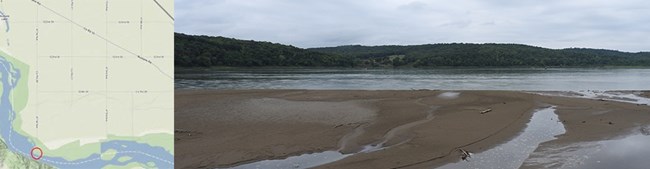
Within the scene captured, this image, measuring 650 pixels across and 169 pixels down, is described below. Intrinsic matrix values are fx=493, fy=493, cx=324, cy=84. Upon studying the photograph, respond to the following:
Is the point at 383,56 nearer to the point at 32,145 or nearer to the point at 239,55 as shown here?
the point at 239,55

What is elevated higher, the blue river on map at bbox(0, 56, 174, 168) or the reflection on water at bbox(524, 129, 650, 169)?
the blue river on map at bbox(0, 56, 174, 168)

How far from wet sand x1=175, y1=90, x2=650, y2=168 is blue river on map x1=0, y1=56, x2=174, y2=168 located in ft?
24.0

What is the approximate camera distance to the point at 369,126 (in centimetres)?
1659

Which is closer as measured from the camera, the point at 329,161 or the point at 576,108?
the point at 329,161

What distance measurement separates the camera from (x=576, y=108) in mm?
22750

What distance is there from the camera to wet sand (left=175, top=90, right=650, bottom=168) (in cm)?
1195

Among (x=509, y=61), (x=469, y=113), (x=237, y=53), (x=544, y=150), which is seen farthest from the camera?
(x=509, y=61)

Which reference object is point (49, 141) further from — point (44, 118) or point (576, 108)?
point (576, 108)

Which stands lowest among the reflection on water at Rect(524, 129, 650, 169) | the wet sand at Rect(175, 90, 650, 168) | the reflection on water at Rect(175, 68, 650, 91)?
the reflection on water at Rect(175, 68, 650, 91)

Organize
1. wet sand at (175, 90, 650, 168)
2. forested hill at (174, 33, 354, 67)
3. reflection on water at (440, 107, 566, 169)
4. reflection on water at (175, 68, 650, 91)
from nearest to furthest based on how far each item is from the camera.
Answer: reflection on water at (440, 107, 566, 169) → wet sand at (175, 90, 650, 168) → reflection on water at (175, 68, 650, 91) → forested hill at (174, 33, 354, 67)

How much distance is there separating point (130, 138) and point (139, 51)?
0.65 meters

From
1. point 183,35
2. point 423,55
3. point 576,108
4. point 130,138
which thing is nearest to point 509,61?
point 423,55

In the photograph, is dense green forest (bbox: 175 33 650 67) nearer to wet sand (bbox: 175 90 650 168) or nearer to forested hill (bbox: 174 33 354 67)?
forested hill (bbox: 174 33 354 67)

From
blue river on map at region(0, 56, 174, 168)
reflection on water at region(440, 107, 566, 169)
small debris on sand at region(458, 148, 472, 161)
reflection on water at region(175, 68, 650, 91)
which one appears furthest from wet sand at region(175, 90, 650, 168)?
reflection on water at region(175, 68, 650, 91)
